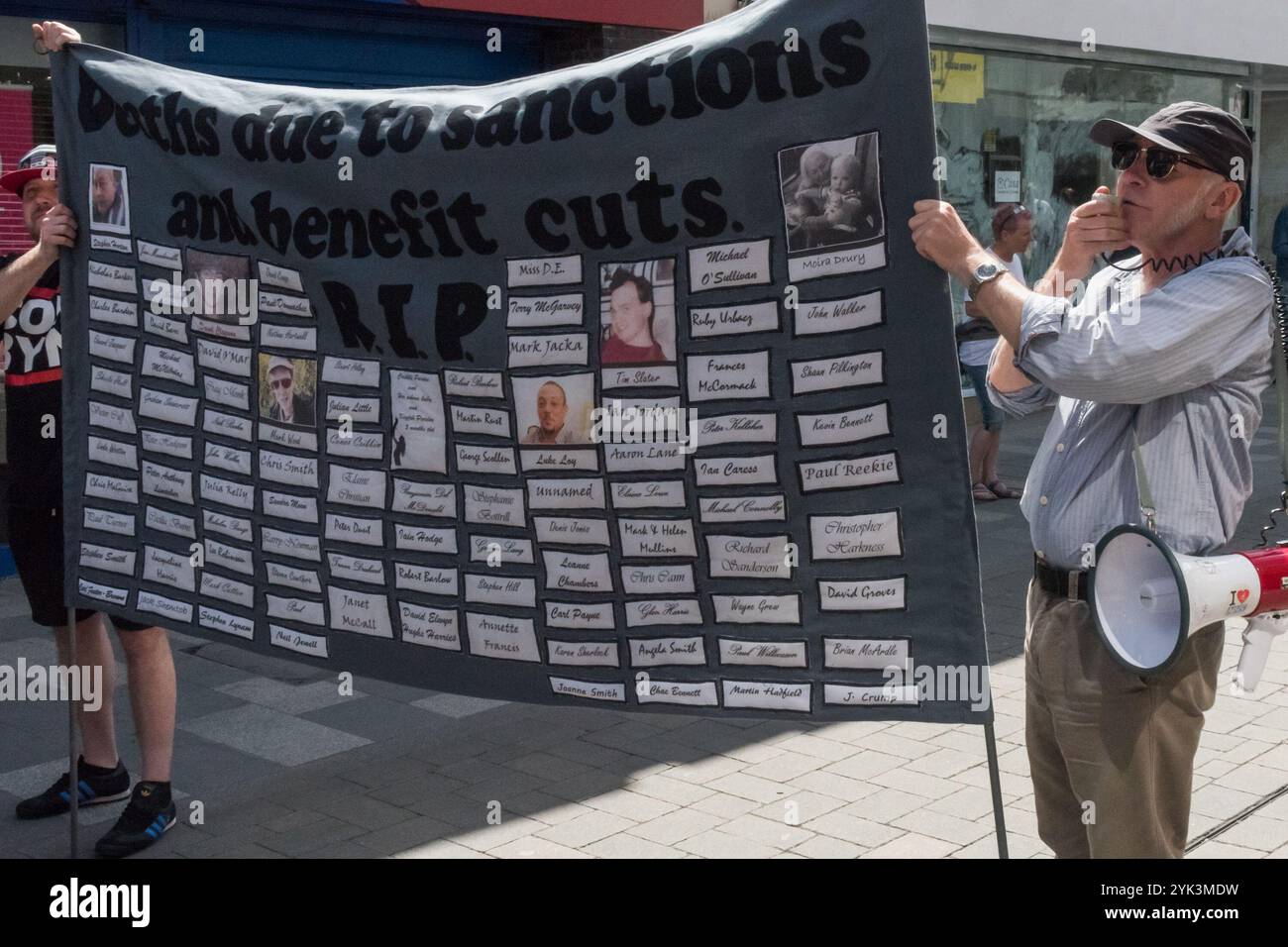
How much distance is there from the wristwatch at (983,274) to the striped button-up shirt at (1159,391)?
10 cm

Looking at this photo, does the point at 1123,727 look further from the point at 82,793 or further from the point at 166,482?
the point at 82,793

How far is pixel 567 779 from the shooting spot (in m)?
5.24

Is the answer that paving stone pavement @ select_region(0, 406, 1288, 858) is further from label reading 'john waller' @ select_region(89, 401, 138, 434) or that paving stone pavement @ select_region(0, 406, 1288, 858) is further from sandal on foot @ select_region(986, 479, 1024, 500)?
sandal on foot @ select_region(986, 479, 1024, 500)

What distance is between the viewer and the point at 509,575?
143 inches

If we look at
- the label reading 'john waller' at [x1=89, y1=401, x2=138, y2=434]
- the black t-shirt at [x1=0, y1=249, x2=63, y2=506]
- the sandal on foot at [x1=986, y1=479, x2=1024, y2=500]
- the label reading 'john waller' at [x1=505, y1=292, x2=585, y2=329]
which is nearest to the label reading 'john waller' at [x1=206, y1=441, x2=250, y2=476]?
the label reading 'john waller' at [x1=89, y1=401, x2=138, y2=434]

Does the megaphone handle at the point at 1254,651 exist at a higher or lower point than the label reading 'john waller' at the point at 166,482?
lower

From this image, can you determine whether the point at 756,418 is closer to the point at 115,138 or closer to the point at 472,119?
the point at 472,119

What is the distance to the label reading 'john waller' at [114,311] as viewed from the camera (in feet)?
13.9

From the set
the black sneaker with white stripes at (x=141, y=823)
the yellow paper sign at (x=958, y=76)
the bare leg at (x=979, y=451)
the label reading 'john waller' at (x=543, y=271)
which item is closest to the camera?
the label reading 'john waller' at (x=543, y=271)

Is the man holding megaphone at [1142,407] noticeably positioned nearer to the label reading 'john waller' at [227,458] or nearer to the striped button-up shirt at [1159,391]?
the striped button-up shirt at [1159,391]

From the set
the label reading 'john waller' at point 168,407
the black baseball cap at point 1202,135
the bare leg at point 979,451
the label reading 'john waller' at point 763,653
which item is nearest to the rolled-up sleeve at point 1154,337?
the black baseball cap at point 1202,135

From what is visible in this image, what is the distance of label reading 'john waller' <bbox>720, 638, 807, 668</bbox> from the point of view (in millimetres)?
3305

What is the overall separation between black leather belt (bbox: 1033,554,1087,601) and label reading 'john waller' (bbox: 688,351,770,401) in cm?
71

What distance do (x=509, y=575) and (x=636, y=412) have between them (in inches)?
22.0
